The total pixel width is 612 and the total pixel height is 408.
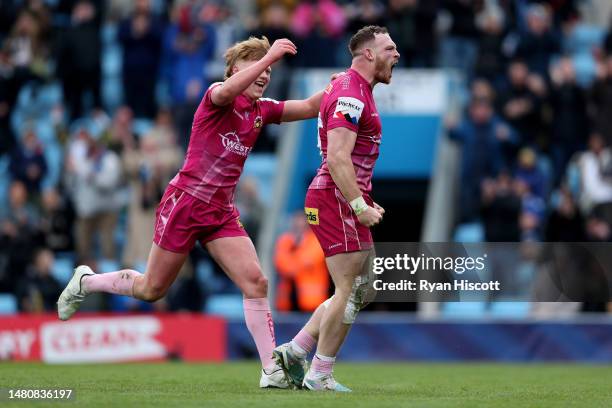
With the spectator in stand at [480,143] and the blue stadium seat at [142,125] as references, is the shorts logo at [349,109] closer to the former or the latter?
the spectator in stand at [480,143]

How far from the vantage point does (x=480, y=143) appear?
61.3 feet

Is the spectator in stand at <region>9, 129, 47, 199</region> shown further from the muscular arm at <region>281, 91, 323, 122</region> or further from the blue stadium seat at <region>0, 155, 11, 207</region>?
the muscular arm at <region>281, 91, 323, 122</region>

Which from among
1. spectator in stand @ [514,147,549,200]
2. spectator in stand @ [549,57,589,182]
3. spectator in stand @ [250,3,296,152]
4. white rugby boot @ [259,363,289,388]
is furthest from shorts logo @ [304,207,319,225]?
spectator in stand @ [549,57,589,182]

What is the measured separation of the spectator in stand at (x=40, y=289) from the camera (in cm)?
1806

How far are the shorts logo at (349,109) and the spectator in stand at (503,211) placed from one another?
837cm

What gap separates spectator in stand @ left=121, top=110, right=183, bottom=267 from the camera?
18906 mm

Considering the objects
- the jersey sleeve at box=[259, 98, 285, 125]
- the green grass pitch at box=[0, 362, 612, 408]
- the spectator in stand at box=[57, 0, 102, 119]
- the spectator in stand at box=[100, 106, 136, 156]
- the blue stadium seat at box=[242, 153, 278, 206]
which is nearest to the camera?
the green grass pitch at box=[0, 362, 612, 408]

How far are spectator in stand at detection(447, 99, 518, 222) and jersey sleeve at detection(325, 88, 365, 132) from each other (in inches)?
350

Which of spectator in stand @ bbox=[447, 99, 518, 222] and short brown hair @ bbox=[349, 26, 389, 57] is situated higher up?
spectator in stand @ bbox=[447, 99, 518, 222]

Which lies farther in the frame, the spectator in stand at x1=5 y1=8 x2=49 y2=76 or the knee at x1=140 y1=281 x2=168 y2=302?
the spectator in stand at x1=5 y1=8 x2=49 y2=76

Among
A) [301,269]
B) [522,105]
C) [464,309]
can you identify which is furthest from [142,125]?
[464,309]

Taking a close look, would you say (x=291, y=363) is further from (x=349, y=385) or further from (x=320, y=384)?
(x=349, y=385)

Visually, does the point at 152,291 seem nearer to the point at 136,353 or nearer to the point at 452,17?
the point at 136,353

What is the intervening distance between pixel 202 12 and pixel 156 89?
152cm
